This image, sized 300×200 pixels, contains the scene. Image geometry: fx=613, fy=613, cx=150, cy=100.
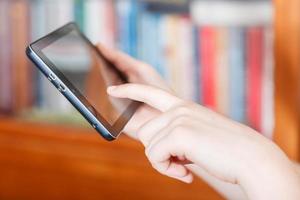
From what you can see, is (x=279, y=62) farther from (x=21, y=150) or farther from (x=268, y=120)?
(x=21, y=150)

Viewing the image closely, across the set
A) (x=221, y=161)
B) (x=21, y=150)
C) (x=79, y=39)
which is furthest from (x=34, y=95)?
(x=221, y=161)

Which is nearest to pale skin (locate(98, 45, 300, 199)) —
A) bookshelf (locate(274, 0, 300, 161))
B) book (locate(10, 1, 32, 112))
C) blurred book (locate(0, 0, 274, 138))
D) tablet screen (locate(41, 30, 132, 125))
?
tablet screen (locate(41, 30, 132, 125))

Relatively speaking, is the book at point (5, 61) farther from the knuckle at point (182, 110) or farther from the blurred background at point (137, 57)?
the knuckle at point (182, 110)

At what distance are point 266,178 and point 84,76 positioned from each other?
19.3 inches

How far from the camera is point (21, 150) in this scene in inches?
56.1

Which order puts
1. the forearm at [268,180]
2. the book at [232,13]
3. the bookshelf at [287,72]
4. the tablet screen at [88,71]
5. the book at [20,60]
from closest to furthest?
1. the forearm at [268,180]
2. the tablet screen at [88,71]
3. the bookshelf at [287,72]
4. the book at [232,13]
5. the book at [20,60]

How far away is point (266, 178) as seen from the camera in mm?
725

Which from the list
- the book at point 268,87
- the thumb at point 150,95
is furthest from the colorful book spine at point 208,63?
the thumb at point 150,95

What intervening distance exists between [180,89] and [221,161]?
0.65 m

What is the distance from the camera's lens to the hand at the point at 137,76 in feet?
3.22

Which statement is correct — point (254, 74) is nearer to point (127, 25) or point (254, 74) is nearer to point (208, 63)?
point (208, 63)

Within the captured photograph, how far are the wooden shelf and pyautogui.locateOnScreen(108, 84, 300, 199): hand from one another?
1.82 feet

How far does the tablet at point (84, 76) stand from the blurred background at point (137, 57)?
0.60 feet

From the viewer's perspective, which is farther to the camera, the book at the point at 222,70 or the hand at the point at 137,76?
the book at the point at 222,70
